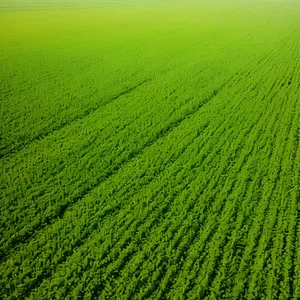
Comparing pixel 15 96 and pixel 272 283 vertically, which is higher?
pixel 15 96

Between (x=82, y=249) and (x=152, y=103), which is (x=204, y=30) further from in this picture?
(x=82, y=249)

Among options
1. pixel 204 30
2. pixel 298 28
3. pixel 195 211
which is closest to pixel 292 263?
pixel 195 211

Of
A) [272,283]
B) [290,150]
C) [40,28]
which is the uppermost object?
[40,28]

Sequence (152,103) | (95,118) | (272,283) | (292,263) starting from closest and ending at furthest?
(272,283)
(292,263)
(95,118)
(152,103)

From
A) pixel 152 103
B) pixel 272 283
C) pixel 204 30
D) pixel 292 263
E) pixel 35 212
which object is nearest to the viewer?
pixel 272 283

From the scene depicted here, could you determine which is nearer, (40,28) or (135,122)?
(135,122)

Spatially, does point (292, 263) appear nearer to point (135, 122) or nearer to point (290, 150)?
point (290, 150)
